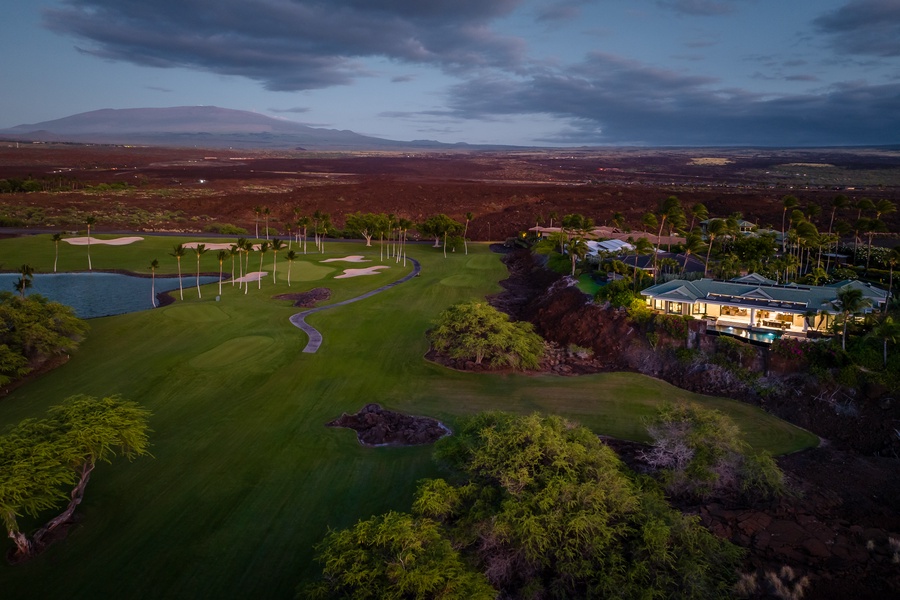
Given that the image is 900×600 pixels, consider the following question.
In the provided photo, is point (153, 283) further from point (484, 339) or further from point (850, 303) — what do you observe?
point (850, 303)

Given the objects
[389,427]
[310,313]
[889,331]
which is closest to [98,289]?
[310,313]

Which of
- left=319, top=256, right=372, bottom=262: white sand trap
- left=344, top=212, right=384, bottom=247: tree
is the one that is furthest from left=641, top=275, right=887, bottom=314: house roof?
left=344, top=212, right=384, bottom=247: tree

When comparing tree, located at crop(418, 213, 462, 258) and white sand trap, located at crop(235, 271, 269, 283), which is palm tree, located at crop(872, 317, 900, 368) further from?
tree, located at crop(418, 213, 462, 258)

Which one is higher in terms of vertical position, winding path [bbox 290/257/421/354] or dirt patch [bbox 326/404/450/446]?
winding path [bbox 290/257/421/354]

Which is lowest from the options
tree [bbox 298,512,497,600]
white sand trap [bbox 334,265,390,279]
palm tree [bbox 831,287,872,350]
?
tree [bbox 298,512,497,600]

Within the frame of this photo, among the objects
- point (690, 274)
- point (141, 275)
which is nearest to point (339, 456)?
point (690, 274)
